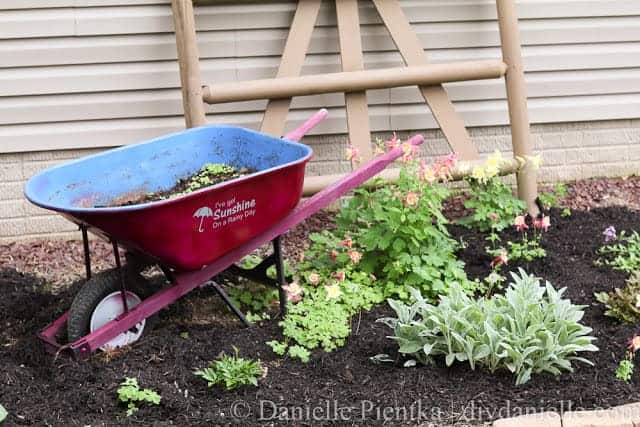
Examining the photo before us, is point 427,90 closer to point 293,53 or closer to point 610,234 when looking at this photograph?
point 293,53

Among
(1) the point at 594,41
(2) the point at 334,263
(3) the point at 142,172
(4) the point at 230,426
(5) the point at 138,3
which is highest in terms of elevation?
(5) the point at 138,3

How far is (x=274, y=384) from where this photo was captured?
373 centimetres

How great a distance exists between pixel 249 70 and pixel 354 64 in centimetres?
62

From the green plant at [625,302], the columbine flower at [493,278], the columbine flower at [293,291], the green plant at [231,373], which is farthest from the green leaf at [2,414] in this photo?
the green plant at [625,302]

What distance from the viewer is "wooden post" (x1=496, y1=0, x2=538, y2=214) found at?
5352 millimetres

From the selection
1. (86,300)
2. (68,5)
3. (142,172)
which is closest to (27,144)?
(68,5)

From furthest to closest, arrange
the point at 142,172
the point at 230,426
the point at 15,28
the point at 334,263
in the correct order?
the point at 15,28 < the point at 334,263 < the point at 142,172 < the point at 230,426

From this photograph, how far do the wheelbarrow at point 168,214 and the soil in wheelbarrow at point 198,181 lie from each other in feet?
0.08

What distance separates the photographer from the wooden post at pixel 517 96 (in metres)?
5.35

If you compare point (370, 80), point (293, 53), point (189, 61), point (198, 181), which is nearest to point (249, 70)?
point (293, 53)

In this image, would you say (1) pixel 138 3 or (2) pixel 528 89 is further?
(2) pixel 528 89

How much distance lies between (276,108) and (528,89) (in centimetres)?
164

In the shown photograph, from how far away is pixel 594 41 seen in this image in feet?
19.2

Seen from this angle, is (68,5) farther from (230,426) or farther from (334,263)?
(230,426)
